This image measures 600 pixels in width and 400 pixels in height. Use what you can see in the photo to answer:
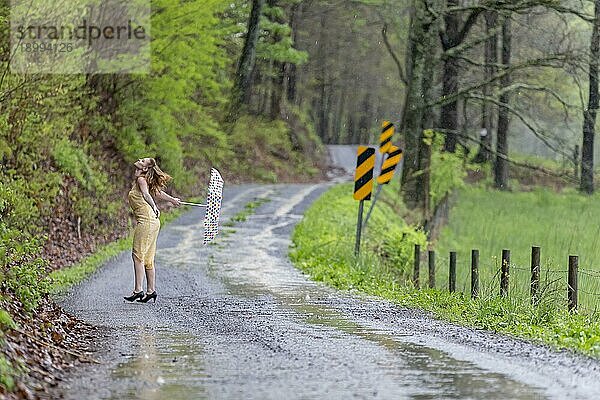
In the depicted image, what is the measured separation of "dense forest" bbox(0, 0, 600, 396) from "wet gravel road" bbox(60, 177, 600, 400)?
1.08 metres

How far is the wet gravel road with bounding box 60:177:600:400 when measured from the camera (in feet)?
26.1

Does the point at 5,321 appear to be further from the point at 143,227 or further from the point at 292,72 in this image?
the point at 292,72

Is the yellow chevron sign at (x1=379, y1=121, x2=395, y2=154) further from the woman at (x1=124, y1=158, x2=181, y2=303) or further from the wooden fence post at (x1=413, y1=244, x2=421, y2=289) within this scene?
the woman at (x1=124, y1=158, x2=181, y2=303)

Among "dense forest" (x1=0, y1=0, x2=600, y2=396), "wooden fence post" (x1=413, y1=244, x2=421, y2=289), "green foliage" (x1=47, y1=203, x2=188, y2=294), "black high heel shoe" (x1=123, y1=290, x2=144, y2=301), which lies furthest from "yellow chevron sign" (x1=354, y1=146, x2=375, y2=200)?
"black high heel shoe" (x1=123, y1=290, x2=144, y2=301)

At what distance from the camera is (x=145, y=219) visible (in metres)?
14.9

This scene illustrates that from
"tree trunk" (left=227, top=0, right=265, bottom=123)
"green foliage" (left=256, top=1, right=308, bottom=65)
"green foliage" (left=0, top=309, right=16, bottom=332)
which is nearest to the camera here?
"green foliage" (left=0, top=309, right=16, bottom=332)

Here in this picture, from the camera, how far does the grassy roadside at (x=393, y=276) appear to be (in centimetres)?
1152

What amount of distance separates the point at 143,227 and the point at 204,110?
24347mm

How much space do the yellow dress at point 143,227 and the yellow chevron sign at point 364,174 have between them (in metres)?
7.28

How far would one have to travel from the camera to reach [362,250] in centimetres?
2231

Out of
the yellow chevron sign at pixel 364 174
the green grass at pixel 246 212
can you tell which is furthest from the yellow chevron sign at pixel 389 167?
the green grass at pixel 246 212

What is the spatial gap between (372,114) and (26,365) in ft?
265

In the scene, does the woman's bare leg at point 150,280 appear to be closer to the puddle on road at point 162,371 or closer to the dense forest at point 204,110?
the dense forest at point 204,110

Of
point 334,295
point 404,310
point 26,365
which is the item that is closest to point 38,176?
point 334,295
